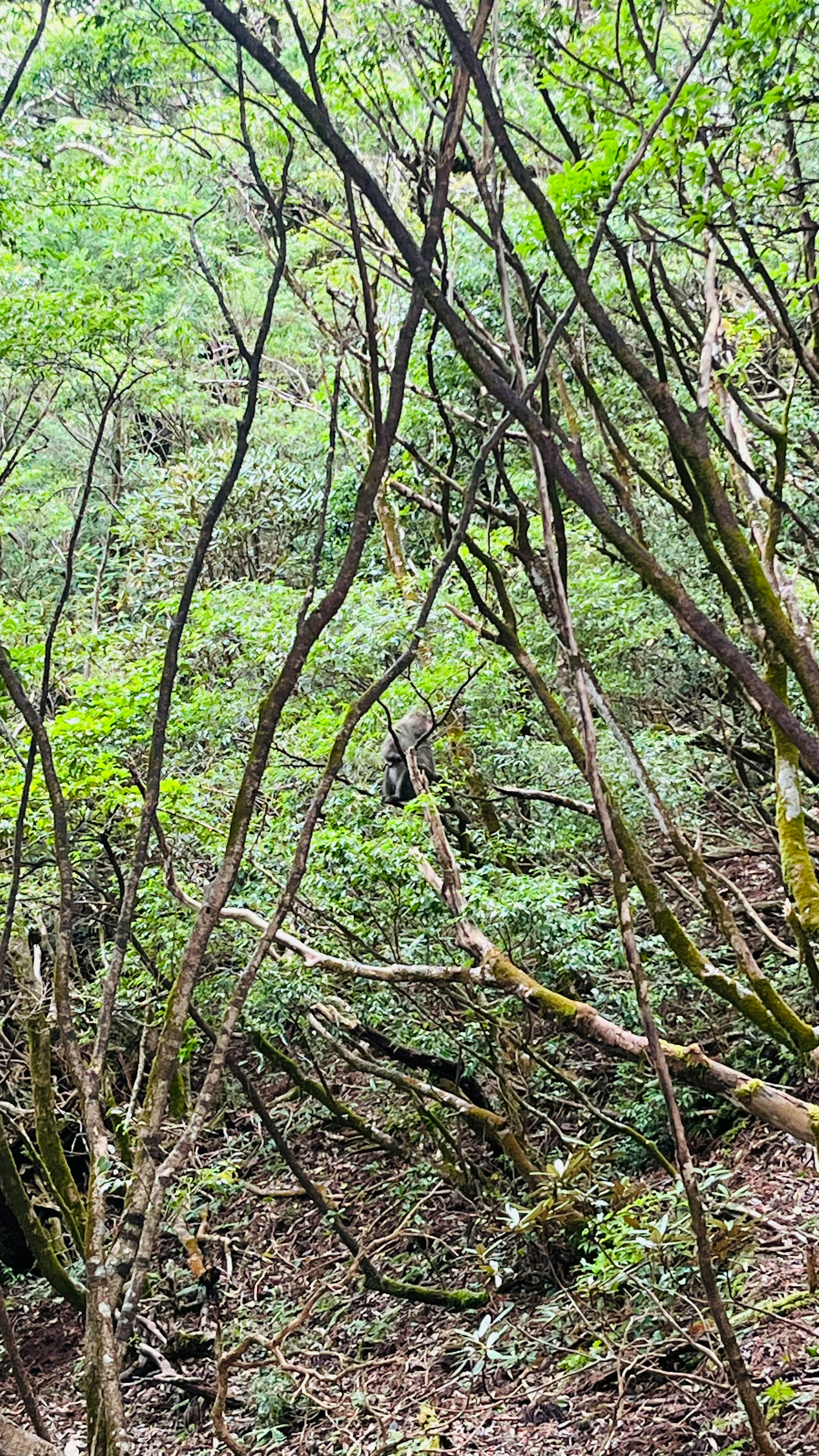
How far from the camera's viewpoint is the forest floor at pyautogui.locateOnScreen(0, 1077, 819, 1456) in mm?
3793

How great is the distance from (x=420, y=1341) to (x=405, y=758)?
3155 millimetres

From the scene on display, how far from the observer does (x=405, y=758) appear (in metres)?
5.65

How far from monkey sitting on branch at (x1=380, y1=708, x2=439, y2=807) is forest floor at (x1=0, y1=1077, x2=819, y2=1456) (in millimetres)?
2326

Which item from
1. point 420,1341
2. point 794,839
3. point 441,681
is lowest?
point 420,1341

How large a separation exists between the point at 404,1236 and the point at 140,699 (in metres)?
3.62

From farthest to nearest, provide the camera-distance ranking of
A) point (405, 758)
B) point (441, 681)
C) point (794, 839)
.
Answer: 1. point (441, 681)
2. point (405, 758)
3. point (794, 839)

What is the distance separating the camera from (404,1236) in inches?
256

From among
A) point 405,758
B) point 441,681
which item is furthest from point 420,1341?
point 441,681

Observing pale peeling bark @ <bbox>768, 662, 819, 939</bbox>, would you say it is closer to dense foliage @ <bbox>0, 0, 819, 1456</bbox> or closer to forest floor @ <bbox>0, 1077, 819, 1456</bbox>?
dense foliage @ <bbox>0, 0, 819, 1456</bbox>

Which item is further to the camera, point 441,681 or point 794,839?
point 441,681

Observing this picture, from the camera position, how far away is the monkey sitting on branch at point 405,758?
5.80 metres

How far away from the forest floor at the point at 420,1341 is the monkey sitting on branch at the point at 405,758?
2.33 m

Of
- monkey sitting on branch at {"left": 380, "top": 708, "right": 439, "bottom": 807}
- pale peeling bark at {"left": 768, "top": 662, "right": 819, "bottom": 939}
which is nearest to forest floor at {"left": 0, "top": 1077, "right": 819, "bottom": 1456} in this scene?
pale peeling bark at {"left": 768, "top": 662, "right": 819, "bottom": 939}

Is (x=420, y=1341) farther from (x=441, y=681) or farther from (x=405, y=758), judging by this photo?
(x=441, y=681)
